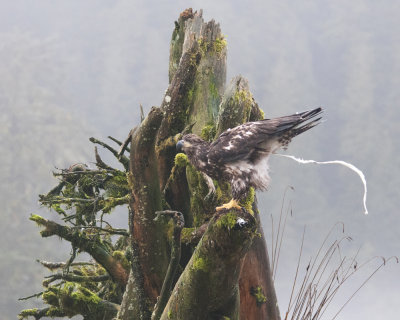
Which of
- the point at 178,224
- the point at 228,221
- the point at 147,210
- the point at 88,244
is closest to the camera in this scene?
the point at 228,221

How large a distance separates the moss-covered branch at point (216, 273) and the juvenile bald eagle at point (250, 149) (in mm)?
889

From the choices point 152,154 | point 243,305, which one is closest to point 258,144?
point 152,154

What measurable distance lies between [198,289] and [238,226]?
0.77 m

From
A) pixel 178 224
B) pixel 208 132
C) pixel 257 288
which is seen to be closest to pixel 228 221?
pixel 178 224

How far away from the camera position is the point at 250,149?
15.6 ft

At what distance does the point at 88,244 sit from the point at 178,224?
3269 millimetres

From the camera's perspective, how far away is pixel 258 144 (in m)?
4.82

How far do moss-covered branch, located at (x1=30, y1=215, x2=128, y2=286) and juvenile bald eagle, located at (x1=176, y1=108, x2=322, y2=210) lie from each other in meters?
2.43

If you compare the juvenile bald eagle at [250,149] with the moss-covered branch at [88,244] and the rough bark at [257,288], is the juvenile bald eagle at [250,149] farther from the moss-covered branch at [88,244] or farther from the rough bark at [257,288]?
the moss-covered branch at [88,244]

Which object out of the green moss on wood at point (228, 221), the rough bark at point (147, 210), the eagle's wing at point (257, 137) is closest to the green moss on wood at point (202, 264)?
the green moss on wood at point (228, 221)

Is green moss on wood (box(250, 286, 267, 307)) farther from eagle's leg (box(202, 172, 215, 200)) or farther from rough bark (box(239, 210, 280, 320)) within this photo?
eagle's leg (box(202, 172, 215, 200))

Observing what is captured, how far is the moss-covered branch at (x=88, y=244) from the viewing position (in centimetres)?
611

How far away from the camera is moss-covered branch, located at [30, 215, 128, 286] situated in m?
6.11

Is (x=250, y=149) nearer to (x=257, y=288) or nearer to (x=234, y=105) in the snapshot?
(x=234, y=105)
